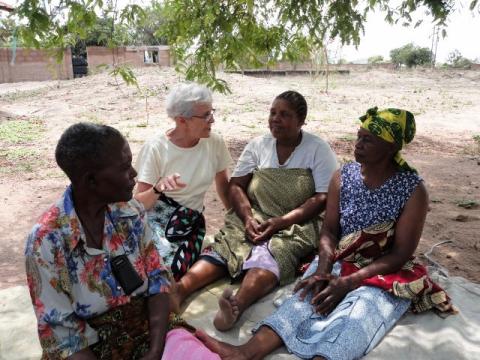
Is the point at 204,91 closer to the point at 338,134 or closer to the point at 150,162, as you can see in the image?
the point at 150,162

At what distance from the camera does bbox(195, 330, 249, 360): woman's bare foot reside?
6.91 ft

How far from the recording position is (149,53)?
81.9 ft

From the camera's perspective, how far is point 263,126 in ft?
35.7

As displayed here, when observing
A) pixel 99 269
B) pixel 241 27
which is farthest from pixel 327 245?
pixel 241 27

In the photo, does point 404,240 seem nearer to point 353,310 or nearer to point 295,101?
point 353,310

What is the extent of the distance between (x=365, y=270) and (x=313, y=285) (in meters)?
0.29

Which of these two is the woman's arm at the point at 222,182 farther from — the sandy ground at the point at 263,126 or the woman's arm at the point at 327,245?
the sandy ground at the point at 263,126

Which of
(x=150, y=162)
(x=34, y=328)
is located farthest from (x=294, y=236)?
(x=34, y=328)

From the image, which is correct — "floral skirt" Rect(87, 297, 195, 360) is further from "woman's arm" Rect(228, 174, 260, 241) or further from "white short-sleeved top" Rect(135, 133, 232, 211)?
"white short-sleeved top" Rect(135, 133, 232, 211)

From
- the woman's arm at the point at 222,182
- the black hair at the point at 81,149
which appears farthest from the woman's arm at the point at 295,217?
the black hair at the point at 81,149

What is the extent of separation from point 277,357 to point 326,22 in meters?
3.84

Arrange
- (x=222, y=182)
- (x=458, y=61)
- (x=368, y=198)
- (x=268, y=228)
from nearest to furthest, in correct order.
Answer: (x=368, y=198), (x=268, y=228), (x=222, y=182), (x=458, y=61)

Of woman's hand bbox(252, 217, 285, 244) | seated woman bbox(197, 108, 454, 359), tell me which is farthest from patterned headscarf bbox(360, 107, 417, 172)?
woman's hand bbox(252, 217, 285, 244)

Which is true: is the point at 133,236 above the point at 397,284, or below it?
above
